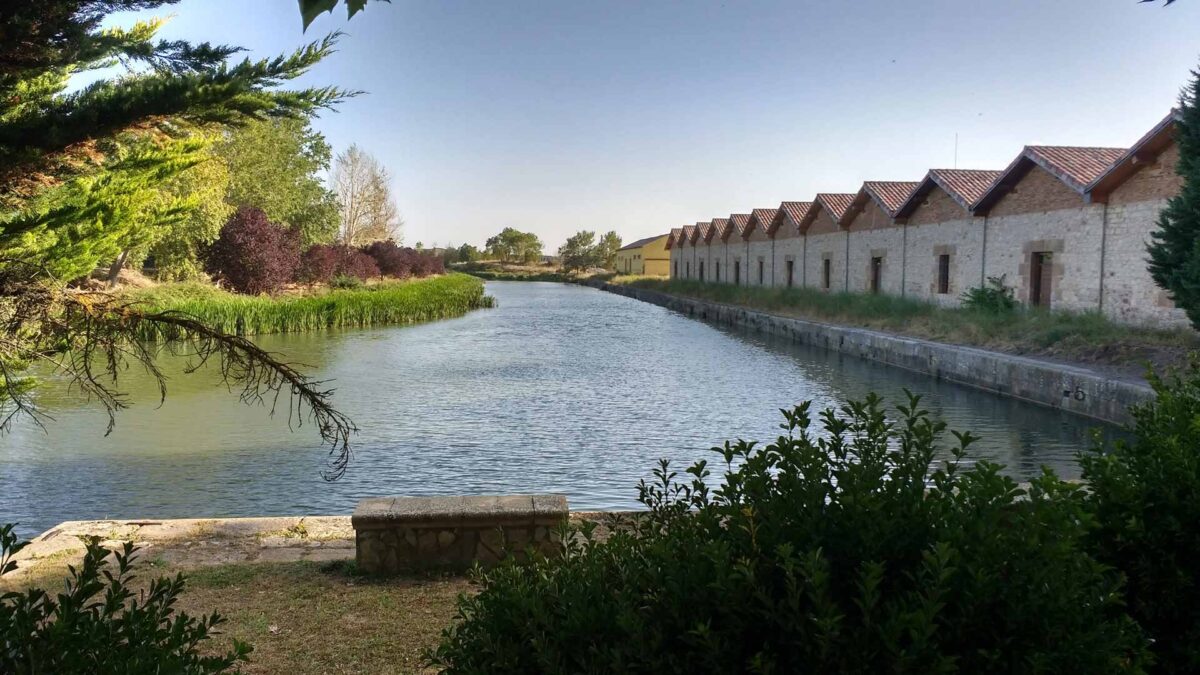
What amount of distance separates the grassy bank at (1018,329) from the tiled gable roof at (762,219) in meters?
10.0

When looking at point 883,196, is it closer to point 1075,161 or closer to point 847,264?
point 847,264

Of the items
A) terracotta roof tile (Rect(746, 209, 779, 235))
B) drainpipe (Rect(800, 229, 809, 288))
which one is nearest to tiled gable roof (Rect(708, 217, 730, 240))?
terracotta roof tile (Rect(746, 209, 779, 235))

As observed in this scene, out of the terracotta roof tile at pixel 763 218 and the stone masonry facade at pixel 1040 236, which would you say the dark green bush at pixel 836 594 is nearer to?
the stone masonry facade at pixel 1040 236

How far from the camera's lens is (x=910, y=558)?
194 centimetres

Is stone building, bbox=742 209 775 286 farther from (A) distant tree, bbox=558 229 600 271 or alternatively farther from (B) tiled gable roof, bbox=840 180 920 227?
(A) distant tree, bbox=558 229 600 271

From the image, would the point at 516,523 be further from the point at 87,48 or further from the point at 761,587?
the point at 87,48

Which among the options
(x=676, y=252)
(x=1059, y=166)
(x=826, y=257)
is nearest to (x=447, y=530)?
(x=1059, y=166)

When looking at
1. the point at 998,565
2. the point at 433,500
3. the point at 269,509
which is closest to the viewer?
the point at 998,565

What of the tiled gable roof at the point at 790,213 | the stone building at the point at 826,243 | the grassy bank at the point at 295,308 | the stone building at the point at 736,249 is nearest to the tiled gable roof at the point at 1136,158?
the stone building at the point at 826,243

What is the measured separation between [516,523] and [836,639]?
10.3 feet

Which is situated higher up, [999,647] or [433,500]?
[999,647]

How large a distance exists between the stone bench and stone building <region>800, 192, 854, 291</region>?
25.8m

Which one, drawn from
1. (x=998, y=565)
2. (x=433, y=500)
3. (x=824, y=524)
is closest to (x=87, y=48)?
(x=433, y=500)

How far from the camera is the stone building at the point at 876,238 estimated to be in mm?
25250
